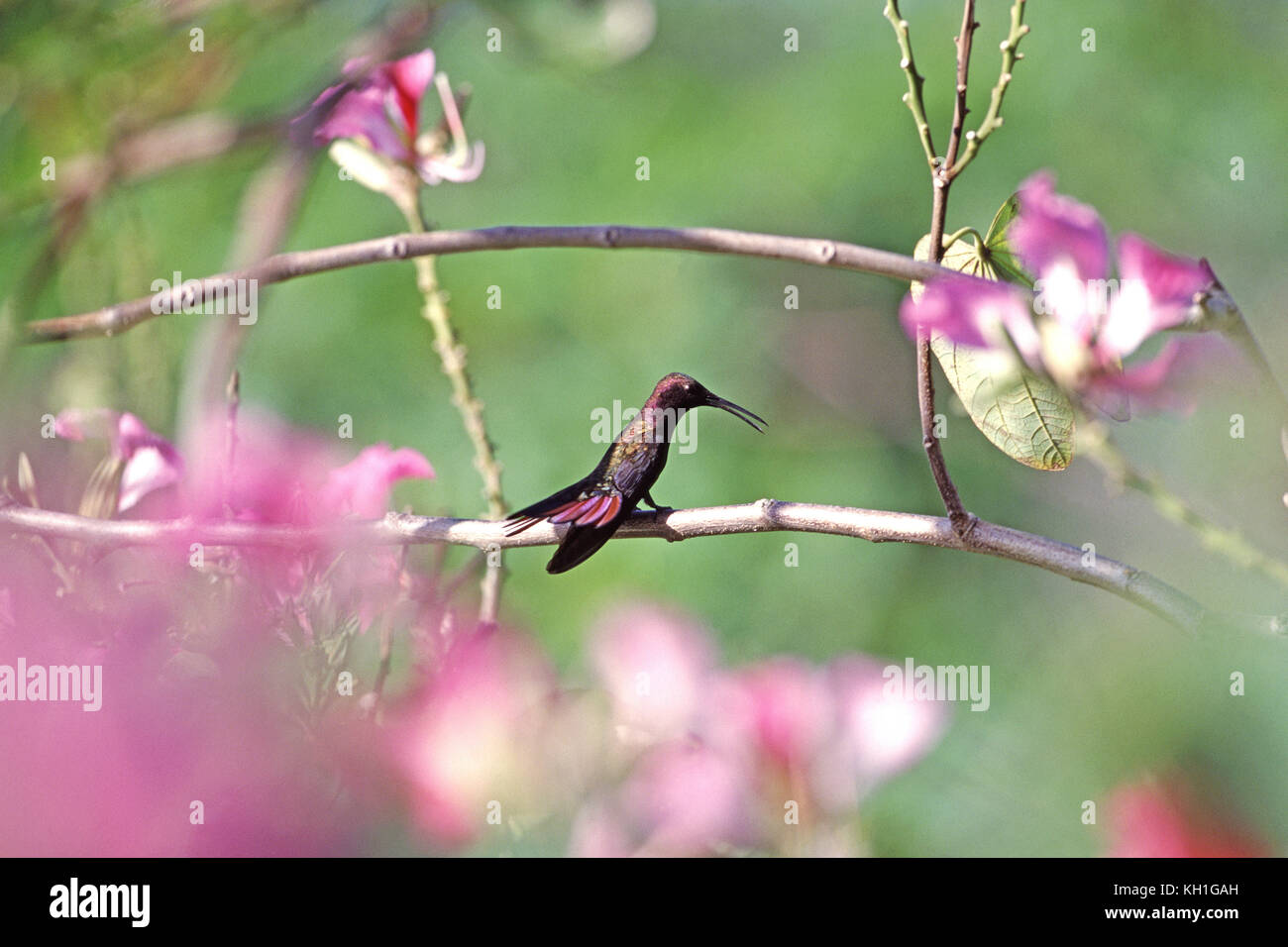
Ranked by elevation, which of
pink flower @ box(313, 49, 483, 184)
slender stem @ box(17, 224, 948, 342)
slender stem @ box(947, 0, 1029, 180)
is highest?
pink flower @ box(313, 49, 483, 184)

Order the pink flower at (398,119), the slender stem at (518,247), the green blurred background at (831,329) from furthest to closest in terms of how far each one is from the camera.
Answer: the green blurred background at (831,329) < the pink flower at (398,119) < the slender stem at (518,247)

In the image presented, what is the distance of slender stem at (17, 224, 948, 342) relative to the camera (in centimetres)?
24

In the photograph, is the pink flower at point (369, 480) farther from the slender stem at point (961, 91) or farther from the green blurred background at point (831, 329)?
the green blurred background at point (831, 329)

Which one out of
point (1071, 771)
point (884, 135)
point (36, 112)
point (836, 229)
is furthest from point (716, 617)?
point (36, 112)

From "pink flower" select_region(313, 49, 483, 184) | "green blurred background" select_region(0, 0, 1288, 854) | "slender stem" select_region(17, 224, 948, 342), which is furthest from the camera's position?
"green blurred background" select_region(0, 0, 1288, 854)

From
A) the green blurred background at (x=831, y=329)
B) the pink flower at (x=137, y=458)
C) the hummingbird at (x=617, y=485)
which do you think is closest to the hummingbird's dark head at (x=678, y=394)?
the hummingbird at (x=617, y=485)

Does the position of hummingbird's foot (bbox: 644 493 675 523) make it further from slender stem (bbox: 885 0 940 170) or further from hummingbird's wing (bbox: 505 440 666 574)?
slender stem (bbox: 885 0 940 170)

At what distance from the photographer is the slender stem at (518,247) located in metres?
0.24

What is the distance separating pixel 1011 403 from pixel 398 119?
0.21 metres

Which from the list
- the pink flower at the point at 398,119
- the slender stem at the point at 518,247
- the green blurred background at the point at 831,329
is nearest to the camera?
the slender stem at the point at 518,247

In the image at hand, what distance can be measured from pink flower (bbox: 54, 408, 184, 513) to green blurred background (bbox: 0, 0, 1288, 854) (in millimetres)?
434

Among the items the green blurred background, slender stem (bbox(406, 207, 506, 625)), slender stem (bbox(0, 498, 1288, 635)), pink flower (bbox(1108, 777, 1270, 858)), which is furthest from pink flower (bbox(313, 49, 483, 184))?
the green blurred background

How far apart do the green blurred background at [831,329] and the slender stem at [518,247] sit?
1.51ft
